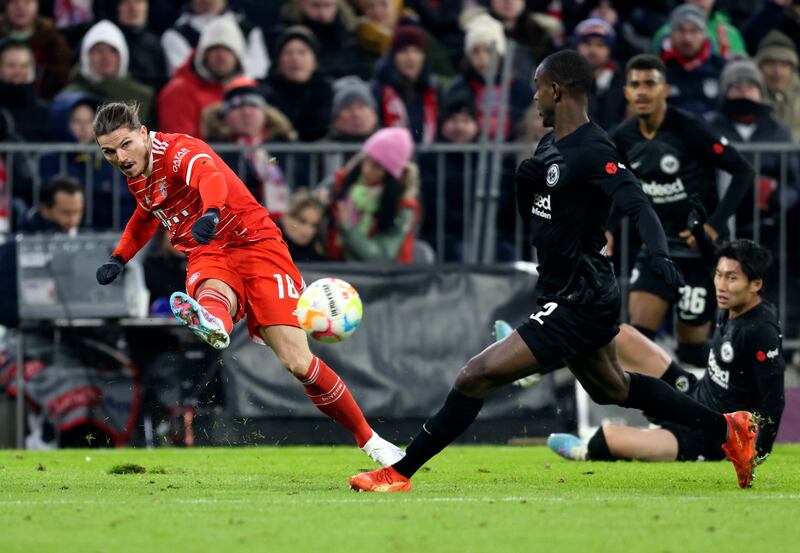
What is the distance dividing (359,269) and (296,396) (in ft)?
3.84

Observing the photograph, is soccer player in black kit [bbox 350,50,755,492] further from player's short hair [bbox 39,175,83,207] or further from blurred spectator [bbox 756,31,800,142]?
blurred spectator [bbox 756,31,800,142]

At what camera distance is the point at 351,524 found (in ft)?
20.7

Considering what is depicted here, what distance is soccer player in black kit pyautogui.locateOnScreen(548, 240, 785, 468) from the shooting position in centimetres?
898

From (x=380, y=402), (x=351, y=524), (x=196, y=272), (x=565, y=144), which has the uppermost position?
(x=565, y=144)

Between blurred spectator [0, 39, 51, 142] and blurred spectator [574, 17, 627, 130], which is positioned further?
blurred spectator [0, 39, 51, 142]

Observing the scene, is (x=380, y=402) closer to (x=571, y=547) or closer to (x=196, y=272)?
(x=196, y=272)

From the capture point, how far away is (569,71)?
24.6 ft

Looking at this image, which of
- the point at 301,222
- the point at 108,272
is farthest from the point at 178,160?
the point at 301,222

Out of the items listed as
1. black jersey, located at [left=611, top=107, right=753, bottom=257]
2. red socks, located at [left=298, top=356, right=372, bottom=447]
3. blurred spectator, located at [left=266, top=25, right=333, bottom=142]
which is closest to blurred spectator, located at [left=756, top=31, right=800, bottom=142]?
black jersey, located at [left=611, top=107, right=753, bottom=257]

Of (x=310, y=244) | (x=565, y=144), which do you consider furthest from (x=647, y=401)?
(x=310, y=244)

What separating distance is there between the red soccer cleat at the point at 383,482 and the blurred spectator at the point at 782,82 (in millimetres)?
7733

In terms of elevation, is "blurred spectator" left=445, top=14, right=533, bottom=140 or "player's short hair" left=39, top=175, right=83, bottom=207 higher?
"blurred spectator" left=445, top=14, right=533, bottom=140

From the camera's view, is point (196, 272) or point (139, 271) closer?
point (196, 272)

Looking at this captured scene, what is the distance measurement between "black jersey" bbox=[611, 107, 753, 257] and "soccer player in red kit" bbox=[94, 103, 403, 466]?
121 inches
